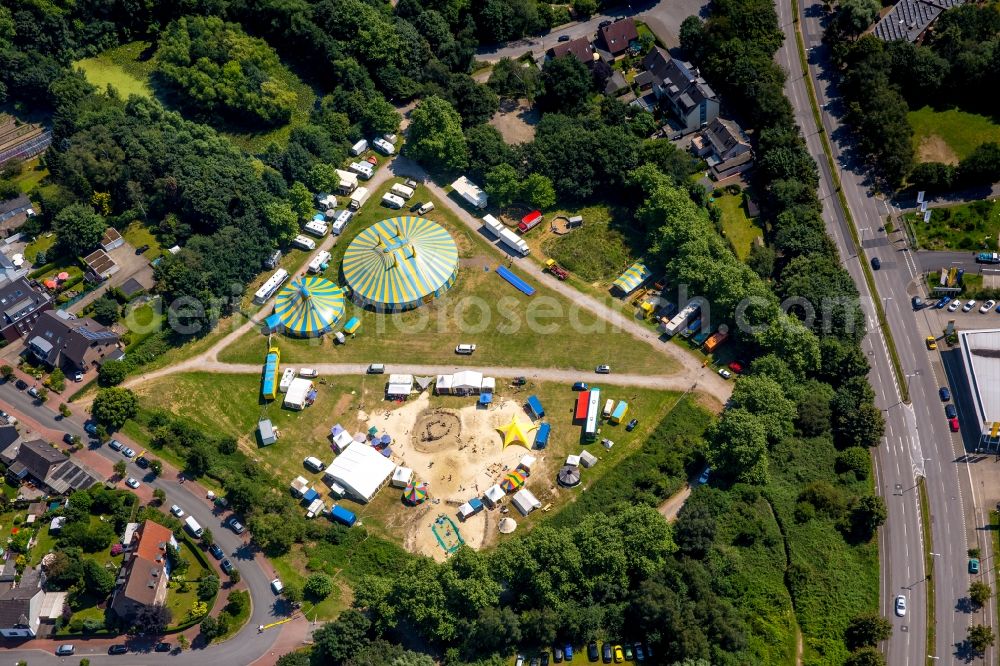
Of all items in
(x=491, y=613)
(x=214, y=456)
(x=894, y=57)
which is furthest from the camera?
(x=894, y=57)

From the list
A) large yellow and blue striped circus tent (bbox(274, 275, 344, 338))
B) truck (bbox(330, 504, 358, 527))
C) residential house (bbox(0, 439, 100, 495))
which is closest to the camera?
truck (bbox(330, 504, 358, 527))

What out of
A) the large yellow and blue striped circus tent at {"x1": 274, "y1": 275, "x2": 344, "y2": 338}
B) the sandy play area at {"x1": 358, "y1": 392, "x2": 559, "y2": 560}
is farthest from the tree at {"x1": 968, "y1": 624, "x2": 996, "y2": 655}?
the large yellow and blue striped circus tent at {"x1": 274, "y1": 275, "x2": 344, "y2": 338}

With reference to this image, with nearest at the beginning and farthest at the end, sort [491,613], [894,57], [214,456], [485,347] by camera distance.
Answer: [491,613], [214,456], [485,347], [894,57]

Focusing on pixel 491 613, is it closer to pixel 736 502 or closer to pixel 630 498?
pixel 630 498

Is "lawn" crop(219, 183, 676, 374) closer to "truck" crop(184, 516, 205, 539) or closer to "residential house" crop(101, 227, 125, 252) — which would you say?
"residential house" crop(101, 227, 125, 252)

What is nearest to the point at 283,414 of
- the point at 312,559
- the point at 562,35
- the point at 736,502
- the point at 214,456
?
the point at 214,456

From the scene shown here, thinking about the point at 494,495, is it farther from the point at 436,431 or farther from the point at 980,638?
the point at 980,638
